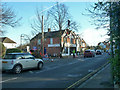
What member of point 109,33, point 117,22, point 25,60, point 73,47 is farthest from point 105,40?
point 73,47

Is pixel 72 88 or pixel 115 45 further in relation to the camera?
pixel 72 88

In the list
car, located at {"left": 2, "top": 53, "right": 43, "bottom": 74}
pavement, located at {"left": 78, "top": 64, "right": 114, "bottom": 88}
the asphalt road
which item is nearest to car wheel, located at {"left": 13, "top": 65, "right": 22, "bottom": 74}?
car, located at {"left": 2, "top": 53, "right": 43, "bottom": 74}

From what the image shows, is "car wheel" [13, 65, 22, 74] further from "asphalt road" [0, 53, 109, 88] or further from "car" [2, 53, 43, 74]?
"asphalt road" [0, 53, 109, 88]

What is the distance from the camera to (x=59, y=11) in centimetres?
2905

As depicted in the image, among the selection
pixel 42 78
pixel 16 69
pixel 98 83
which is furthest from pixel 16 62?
pixel 98 83

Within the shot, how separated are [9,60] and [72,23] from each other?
2173 cm

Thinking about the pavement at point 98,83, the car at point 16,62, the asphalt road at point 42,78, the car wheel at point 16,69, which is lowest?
the asphalt road at point 42,78

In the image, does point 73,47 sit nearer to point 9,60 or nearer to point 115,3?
point 9,60

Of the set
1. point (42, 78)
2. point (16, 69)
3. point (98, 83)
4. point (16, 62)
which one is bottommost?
point (42, 78)

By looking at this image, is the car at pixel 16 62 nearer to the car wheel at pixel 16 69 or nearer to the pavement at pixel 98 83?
the car wheel at pixel 16 69

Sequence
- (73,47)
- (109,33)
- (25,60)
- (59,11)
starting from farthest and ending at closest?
1. (73,47)
2. (59,11)
3. (25,60)
4. (109,33)

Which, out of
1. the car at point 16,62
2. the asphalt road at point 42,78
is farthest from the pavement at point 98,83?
the car at point 16,62

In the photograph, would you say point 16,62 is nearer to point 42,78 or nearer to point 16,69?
point 16,69

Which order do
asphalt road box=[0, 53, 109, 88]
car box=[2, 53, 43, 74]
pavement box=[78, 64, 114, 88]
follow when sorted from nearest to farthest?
pavement box=[78, 64, 114, 88] → asphalt road box=[0, 53, 109, 88] → car box=[2, 53, 43, 74]
